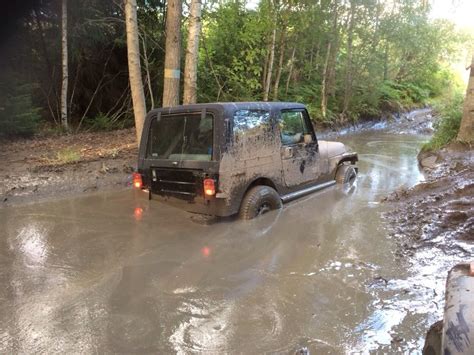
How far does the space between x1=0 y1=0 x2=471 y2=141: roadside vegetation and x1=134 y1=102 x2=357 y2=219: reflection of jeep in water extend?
3478mm

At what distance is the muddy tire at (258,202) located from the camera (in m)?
5.81

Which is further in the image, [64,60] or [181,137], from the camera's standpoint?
[64,60]

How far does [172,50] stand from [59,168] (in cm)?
339

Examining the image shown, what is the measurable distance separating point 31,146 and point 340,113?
12.0 metres

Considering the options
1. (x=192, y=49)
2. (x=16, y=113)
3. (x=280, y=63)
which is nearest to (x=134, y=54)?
(x=192, y=49)

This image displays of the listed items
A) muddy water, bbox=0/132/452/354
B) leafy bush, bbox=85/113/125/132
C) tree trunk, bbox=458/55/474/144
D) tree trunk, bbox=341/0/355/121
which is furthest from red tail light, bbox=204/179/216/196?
tree trunk, bbox=341/0/355/121

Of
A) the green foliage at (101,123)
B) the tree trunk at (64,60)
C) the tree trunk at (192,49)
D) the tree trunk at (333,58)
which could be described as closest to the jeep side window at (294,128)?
the tree trunk at (192,49)

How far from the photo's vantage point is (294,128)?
6.65m

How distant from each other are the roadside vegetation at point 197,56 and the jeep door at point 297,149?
10.9ft

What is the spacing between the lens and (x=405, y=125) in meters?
19.8

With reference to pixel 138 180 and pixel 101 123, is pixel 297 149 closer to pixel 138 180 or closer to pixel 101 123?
pixel 138 180

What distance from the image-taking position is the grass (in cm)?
870

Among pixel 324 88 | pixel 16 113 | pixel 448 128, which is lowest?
pixel 16 113

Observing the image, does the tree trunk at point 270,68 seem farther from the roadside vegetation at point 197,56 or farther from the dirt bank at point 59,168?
the dirt bank at point 59,168
